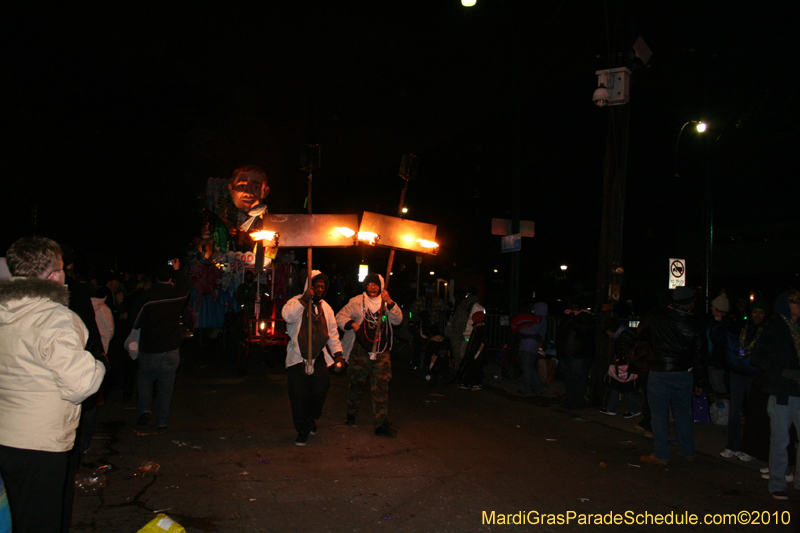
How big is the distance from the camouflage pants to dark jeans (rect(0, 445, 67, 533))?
4588mm

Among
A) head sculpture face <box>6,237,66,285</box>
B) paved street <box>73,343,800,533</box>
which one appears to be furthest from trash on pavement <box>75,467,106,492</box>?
head sculpture face <box>6,237,66,285</box>

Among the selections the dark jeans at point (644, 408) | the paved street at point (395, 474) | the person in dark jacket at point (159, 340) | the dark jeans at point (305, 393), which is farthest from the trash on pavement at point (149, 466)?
the dark jeans at point (644, 408)

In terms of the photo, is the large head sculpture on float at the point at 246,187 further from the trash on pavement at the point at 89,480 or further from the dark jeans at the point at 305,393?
the trash on pavement at the point at 89,480

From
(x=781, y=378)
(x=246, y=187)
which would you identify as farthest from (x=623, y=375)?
(x=246, y=187)

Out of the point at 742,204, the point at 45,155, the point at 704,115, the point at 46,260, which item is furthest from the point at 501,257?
the point at 46,260

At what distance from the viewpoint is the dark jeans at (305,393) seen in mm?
6855

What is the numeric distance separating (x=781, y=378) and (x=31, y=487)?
18.8 ft

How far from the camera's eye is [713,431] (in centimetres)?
811

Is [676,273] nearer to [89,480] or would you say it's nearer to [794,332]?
[794,332]

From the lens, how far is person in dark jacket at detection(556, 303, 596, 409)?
30.9 ft

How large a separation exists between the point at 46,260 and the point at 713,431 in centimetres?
814

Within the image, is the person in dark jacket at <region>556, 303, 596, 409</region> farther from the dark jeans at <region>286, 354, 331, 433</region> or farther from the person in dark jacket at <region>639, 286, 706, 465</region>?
the dark jeans at <region>286, 354, 331, 433</region>

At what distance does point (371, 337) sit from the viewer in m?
7.61

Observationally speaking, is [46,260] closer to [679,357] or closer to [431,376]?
[679,357]
